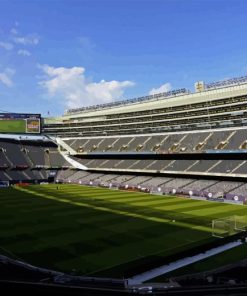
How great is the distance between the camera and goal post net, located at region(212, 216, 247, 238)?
37.2 m

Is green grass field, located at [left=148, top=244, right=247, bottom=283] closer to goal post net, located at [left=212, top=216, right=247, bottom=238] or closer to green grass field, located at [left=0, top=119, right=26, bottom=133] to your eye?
goal post net, located at [left=212, top=216, right=247, bottom=238]

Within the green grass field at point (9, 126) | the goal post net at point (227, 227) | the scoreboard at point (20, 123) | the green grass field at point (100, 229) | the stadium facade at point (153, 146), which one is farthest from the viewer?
the scoreboard at point (20, 123)

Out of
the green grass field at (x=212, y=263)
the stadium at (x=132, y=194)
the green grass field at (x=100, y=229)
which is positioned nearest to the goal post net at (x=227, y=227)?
the stadium at (x=132, y=194)

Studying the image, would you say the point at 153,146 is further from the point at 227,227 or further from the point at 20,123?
the point at 227,227

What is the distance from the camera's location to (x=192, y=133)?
279 ft

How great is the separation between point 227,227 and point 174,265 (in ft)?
40.9

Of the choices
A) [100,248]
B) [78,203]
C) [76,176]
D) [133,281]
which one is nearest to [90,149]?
[76,176]

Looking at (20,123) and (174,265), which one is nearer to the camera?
(174,265)

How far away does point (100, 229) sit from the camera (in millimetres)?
39969

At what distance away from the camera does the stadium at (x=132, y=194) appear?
26844 millimetres

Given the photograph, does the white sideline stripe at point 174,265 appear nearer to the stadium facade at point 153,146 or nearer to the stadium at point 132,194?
the stadium at point 132,194

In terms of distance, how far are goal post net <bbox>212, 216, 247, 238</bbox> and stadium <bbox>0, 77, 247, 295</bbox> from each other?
0.21 metres

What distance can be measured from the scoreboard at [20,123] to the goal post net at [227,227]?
7801 centimetres

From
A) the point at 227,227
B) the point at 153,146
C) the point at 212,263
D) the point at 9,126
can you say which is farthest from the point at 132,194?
the point at 9,126
